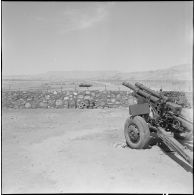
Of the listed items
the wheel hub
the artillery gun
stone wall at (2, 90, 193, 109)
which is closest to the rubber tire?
the artillery gun

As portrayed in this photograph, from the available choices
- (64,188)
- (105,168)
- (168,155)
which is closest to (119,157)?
(105,168)

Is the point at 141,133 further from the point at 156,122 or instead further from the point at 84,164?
the point at 84,164

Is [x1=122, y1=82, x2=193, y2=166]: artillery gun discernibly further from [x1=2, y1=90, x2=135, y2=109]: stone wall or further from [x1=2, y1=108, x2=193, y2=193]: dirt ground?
[x1=2, y1=90, x2=135, y2=109]: stone wall

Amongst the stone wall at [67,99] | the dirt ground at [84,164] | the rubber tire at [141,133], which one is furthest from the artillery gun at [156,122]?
the stone wall at [67,99]

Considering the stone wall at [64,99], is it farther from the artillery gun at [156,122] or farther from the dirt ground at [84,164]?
the artillery gun at [156,122]

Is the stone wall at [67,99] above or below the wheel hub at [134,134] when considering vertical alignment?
above

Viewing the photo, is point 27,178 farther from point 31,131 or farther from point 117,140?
point 31,131
